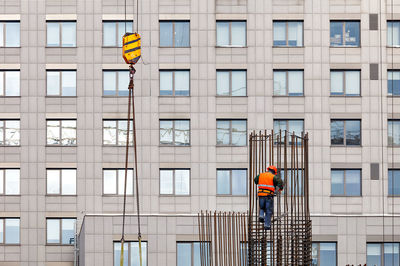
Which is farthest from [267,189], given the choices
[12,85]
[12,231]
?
[12,85]

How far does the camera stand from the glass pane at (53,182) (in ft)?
234

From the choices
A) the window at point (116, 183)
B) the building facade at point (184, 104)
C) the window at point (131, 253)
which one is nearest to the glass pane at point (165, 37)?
the building facade at point (184, 104)

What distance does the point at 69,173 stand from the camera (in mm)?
71250

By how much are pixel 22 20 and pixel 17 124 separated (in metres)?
6.86

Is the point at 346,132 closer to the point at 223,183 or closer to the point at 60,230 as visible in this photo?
the point at 223,183

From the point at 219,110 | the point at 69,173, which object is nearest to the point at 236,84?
the point at 219,110

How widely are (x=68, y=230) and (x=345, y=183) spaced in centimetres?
1829

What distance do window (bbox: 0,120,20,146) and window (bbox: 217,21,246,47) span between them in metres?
14.4

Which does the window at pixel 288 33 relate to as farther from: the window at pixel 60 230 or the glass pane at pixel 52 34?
the window at pixel 60 230

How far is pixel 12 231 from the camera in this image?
7088 cm

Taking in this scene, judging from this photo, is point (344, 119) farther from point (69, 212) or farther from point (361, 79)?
point (69, 212)

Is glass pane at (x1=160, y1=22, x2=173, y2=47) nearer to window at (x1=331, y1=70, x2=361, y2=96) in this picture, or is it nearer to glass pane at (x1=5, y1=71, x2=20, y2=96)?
glass pane at (x1=5, y1=71, x2=20, y2=96)

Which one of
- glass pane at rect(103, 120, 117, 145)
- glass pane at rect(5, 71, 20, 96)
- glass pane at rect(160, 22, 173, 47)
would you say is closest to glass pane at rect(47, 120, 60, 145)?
glass pane at rect(5, 71, 20, 96)

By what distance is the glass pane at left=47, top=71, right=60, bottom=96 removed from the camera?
71.9m
